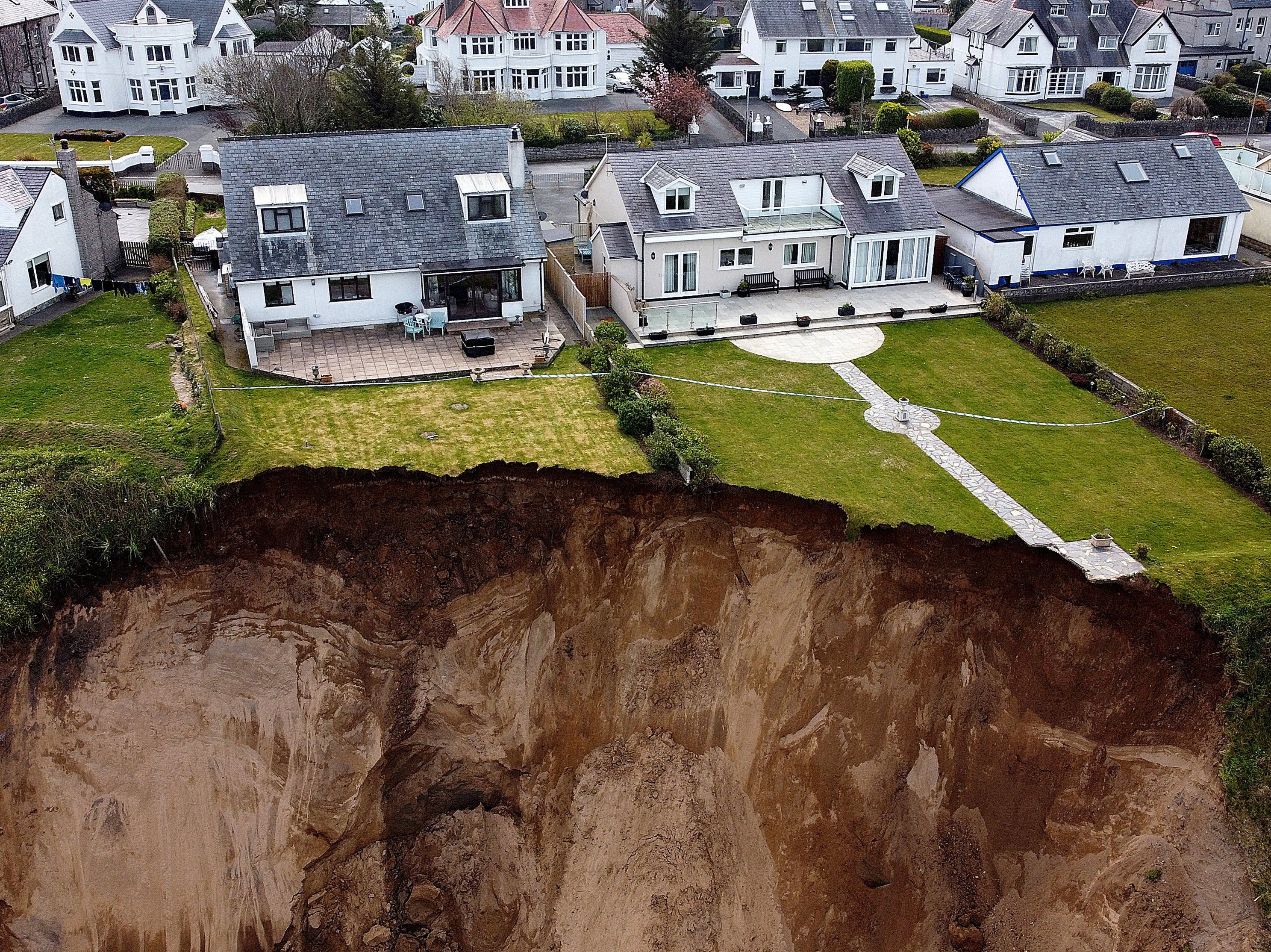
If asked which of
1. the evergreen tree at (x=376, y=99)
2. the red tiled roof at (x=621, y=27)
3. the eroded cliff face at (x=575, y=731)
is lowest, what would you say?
the eroded cliff face at (x=575, y=731)

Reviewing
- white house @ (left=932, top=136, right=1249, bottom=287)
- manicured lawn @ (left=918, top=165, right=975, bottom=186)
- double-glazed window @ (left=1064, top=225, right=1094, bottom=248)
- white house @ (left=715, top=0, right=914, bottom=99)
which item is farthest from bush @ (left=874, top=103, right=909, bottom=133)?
double-glazed window @ (left=1064, top=225, right=1094, bottom=248)

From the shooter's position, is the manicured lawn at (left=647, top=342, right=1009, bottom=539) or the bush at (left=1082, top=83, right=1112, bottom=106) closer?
the manicured lawn at (left=647, top=342, right=1009, bottom=539)

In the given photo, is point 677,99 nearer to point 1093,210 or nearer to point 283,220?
point 1093,210

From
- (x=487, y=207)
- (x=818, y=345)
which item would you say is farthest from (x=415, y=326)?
(x=818, y=345)

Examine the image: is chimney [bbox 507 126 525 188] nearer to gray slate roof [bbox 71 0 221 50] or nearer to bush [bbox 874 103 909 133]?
bush [bbox 874 103 909 133]

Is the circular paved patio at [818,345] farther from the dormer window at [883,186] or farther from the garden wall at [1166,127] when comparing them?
the garden wall at [1166,127]

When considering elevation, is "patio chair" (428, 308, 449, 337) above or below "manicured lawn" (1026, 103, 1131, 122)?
below

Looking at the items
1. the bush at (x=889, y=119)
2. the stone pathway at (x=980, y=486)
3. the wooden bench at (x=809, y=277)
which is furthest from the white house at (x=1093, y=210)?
the bush at (x=889, y=119)
